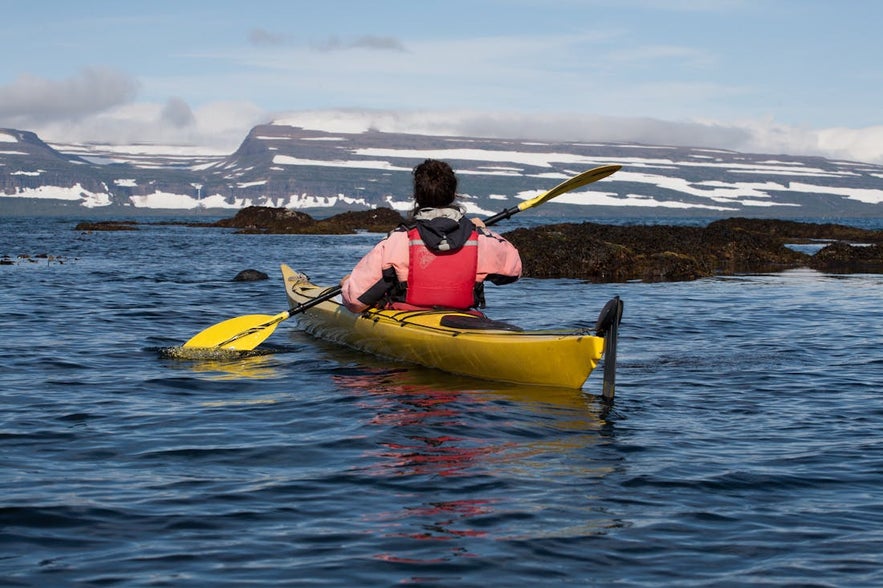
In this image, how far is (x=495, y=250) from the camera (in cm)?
859

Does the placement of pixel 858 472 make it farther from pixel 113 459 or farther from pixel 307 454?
pixel 113 459

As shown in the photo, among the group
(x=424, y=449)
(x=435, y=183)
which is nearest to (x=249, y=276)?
(x=435, y=183)

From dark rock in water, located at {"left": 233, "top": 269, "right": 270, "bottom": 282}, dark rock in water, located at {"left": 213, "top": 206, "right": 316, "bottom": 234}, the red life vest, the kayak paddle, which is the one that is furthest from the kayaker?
dark rock in water, located at {"left": 213, "top": 206, "right": 316, "bottom": 234}

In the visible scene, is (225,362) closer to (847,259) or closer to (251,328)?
(251,328)

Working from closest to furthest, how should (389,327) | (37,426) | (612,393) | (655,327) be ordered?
(37,426) < (612,393) < (389,327) < (655,327)

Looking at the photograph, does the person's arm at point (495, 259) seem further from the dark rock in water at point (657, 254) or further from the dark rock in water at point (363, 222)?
the dark rock in water at point (363, 222)

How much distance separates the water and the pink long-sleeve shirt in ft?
3.14

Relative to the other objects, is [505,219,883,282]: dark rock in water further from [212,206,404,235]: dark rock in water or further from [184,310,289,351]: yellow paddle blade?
[212,206,404,235]: dark rock in water

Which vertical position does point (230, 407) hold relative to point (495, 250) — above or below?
below

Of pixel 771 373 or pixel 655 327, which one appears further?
pixel 655 327

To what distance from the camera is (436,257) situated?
28.2 feet

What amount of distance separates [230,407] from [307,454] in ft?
5.87

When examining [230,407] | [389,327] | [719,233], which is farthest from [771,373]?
[719,233]

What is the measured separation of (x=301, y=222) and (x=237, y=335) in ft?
169
